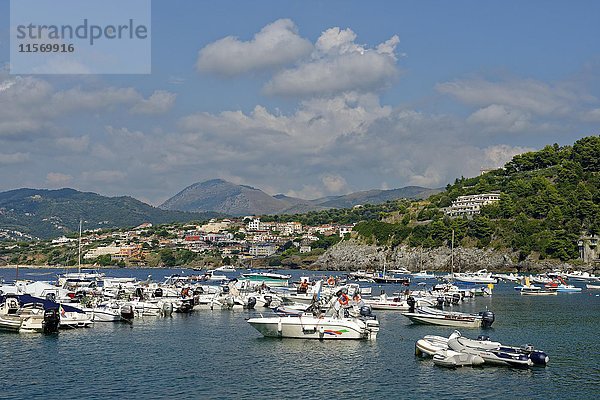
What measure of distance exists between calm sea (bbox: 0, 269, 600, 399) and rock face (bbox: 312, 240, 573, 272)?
115 m

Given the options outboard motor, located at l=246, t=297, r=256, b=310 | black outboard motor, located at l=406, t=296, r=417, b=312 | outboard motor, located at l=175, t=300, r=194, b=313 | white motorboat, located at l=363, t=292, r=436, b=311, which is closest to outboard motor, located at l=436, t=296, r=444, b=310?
white motorboat, located at l=363, t=292, r=436, b=311

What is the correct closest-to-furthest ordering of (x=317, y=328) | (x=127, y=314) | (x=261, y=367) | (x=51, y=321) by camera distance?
(x=261, y=367) < (x=317, y=328) < (x=51, y=321) < (x=127, y=314)

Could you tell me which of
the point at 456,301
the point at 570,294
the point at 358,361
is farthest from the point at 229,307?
the point at 570,294

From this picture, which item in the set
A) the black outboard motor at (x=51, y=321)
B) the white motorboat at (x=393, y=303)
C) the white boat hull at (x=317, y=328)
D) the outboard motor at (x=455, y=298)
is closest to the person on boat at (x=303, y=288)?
the white motorboat at (x=393, y=303)

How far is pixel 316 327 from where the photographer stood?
1677 inches

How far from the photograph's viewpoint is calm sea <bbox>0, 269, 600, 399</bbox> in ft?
97.8

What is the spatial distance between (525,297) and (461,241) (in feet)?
297

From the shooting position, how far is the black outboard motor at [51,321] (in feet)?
146

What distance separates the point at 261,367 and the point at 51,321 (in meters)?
17.2

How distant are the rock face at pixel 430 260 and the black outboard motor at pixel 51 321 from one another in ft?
423

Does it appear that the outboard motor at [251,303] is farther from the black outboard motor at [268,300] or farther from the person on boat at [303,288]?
the person on boat at [303,288]

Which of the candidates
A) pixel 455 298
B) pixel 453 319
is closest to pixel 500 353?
pixel 453 319

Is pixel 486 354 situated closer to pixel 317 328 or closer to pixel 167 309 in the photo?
pixel 317 328

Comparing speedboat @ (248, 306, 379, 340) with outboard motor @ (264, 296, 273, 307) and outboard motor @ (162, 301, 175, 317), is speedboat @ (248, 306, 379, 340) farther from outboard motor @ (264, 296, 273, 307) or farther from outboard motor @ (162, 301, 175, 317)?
outboard motor @ (264, 296, 273, 307)
